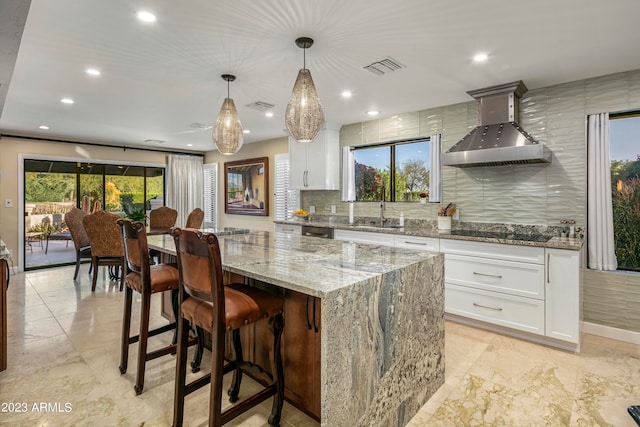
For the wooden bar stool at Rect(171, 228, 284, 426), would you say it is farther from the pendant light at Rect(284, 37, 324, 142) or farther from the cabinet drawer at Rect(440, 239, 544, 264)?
the cabinet drawer at Rect(440, 239, 544, 264)

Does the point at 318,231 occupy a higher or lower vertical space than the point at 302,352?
higher

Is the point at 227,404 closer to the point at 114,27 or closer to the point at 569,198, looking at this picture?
the point at 114,27

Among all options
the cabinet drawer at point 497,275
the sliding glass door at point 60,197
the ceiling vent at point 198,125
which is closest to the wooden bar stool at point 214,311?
the cabinet drawer at point 497,275

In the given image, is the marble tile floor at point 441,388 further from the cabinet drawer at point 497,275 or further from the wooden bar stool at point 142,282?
the cabinet drawer at point 497,275

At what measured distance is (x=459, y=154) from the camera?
133 inches

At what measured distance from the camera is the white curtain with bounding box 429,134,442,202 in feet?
13.6

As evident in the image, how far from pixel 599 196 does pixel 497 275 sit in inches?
46.0

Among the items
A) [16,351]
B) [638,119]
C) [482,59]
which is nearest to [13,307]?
[16,351]

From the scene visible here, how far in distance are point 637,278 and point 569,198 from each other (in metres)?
0.87

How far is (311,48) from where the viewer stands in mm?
2580

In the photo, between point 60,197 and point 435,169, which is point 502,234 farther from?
point 60,197

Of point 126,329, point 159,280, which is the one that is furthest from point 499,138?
point 126,329

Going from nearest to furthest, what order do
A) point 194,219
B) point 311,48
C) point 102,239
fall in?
point 311,48
point 102,239
point 194,219

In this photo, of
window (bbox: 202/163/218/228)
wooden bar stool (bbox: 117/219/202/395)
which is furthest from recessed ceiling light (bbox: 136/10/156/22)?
window (bbox: 202/163/218/228)
